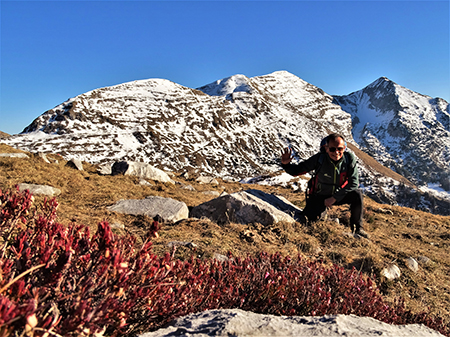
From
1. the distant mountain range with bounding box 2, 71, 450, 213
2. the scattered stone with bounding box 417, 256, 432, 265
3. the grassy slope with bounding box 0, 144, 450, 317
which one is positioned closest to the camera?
the grassy slope with bounding box 0, 144, 450, 317

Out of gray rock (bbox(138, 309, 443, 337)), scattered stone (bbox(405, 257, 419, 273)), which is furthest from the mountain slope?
gray rock (bbox(138, 309, 443, 337))

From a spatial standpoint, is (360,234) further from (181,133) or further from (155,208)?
(181,133)

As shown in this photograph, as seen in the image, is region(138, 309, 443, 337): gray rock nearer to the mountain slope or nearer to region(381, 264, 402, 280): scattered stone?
region(381, 264, 402, 280): scattered stone

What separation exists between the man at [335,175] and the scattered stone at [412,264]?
1.33 m

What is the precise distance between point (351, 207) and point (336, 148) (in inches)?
70.2

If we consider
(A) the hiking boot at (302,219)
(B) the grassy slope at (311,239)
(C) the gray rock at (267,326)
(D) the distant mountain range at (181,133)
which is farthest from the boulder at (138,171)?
(D) the distant mountain range at (181,133)

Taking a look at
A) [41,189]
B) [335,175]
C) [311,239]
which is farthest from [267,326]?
[41,189]

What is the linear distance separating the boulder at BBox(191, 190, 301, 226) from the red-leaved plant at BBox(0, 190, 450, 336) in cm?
331

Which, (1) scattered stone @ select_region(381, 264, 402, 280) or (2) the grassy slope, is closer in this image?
(2) the grassy slope

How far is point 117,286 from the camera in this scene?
5.69 feet

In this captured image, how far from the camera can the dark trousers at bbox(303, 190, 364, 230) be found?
7016 mm

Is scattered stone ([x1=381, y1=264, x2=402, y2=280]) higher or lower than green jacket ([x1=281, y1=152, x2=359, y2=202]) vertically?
lower

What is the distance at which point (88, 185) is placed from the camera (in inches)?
395

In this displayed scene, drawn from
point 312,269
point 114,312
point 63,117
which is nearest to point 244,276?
point 312,269
